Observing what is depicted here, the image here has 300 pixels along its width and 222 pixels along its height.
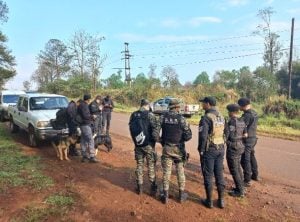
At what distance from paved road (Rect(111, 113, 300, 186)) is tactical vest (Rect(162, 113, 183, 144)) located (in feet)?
12.9

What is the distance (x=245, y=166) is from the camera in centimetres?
881

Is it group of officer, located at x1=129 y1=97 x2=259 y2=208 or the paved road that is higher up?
group of officer, located at x1=129 y1=97 x2=259 y2=208

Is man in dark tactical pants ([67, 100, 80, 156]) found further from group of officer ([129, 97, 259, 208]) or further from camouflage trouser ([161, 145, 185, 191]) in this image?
camouflage trouser ([161, 145, 185, 191])

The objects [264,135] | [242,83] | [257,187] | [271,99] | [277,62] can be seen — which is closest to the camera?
[257,187]

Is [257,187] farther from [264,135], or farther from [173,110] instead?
[264,135]

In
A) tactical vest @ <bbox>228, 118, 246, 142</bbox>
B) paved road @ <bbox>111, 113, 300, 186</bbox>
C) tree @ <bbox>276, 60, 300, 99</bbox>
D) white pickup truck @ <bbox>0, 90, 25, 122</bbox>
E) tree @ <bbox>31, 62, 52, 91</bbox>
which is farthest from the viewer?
tree @ <bbox>31, 62, 52, 91</bbox>

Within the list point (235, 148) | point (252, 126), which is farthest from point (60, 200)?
point (252, 126)

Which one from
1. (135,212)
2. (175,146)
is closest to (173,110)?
(175,146)

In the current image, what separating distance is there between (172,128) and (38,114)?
702 centimetres

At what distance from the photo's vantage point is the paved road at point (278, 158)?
10.2 meters

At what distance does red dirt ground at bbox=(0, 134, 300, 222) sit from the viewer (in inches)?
266

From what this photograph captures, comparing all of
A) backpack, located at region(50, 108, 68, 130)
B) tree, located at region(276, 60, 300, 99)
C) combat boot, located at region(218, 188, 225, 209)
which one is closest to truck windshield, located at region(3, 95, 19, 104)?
backpack, located at region(50, 108, 68, 130)

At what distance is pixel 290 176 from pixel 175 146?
454cm

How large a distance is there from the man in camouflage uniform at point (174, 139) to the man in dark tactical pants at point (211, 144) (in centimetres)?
29
